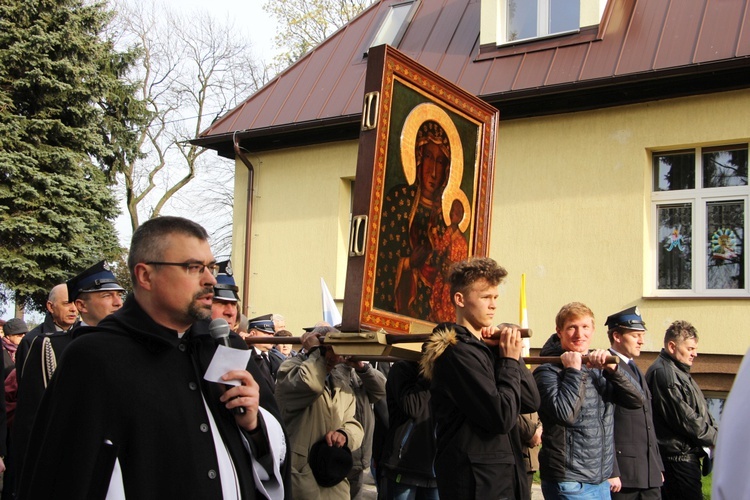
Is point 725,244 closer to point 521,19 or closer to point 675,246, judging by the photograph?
point 675,246

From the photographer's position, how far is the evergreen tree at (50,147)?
19516 millimetres

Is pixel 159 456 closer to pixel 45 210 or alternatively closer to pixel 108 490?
pixel 108 490

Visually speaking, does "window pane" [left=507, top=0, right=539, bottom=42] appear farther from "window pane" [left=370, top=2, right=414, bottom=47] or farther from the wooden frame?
the wooden frame

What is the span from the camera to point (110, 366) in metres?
2.99

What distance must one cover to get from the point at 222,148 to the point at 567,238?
7.14 m

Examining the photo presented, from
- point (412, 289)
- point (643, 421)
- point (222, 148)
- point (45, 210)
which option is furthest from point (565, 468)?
point (45, 210)

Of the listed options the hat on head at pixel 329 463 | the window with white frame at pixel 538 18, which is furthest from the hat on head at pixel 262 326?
the window with white frame at pixel 538 18

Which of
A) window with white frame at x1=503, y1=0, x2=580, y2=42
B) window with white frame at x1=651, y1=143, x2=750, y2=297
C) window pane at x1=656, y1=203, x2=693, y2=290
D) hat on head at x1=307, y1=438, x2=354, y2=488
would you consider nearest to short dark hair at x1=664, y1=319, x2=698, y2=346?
hat on head at x1=307, y1=438, x2=354, y2=488

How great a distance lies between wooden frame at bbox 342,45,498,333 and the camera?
201 inches

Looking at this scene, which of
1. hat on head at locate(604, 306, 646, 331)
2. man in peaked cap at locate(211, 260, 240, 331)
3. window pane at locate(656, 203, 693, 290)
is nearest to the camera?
man in peaked cap at locate(211, 260, 240, 331)

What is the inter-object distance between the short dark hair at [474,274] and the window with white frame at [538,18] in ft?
30.4

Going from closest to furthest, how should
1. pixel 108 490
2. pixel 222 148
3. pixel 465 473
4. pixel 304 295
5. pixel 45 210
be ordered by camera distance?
1. pixel 108 490
2. pixel 465 473
3. pixel 304 295
4. pixel 222 148
5. pixel 45 210

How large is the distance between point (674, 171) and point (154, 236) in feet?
33.0

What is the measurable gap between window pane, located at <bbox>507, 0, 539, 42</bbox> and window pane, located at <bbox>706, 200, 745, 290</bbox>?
12.7ft
